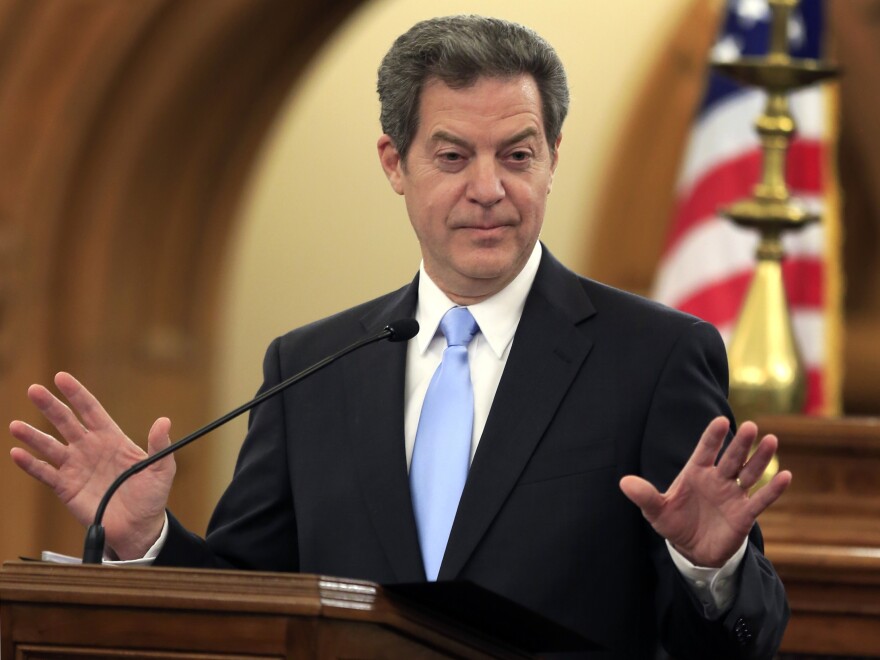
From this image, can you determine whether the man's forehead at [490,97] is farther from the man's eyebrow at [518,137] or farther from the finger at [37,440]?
the finger at [37,440]

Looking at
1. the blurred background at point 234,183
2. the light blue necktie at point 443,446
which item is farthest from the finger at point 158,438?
the blurred background at point 234,183

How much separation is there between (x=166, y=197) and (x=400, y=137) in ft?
14.2

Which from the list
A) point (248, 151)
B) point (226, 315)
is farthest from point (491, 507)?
point (226, 315)

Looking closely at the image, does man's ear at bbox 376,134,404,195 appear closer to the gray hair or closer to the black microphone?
the gray hair

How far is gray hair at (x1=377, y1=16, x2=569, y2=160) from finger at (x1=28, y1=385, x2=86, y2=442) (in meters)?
0.61

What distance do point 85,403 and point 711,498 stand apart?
0.80 m

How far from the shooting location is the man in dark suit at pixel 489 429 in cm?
225

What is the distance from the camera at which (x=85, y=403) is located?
2227 millimetres

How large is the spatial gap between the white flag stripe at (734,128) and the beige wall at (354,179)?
5.23ft

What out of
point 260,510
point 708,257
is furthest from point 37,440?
point 708,257

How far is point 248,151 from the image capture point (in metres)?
6.94

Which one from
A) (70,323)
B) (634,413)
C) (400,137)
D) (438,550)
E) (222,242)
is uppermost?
(222,242)

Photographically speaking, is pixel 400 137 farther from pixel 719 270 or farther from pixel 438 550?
pixel 719 270

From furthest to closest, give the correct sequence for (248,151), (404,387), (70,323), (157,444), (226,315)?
(226,315) → (248,151) → (70,323) → (404,387) → (157,444)
